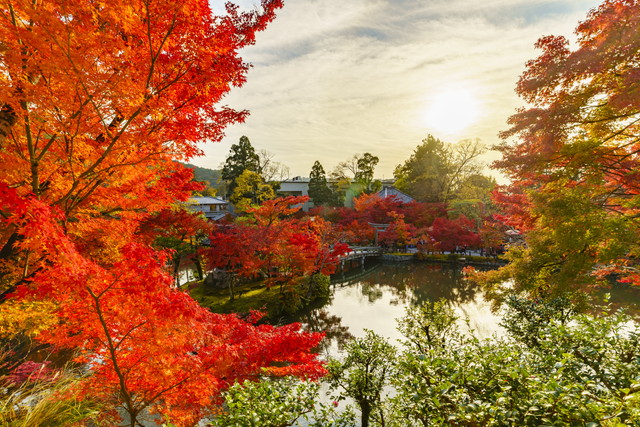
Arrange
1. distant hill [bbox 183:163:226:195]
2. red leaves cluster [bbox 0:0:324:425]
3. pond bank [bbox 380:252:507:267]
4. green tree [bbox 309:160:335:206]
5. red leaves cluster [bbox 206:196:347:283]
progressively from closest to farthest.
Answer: red leaves cluster [bbox 0:0:324:425]
red leaves cluster [bbox 206:196:347:283]
pond bank [bbox 380:252:507:267]
green tree [bbox 309:160:335:206]
distant hill [bbox 183:163:226:195]

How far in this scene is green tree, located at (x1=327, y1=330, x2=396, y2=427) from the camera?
18.0 ft

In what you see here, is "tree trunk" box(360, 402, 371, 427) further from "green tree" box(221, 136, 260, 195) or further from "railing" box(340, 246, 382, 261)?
"green tree" box(221, 136, 260, 195)

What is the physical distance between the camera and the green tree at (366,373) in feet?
18.0

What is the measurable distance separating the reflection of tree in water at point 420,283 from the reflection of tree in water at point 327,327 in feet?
15.4

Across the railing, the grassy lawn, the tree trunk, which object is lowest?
the railing

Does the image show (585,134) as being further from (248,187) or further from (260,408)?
(248,187)

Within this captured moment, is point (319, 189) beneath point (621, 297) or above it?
above

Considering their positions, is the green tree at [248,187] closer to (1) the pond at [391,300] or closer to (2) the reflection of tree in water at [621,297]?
(1) the pond at [391,300]

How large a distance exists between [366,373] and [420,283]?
1707 centimetres

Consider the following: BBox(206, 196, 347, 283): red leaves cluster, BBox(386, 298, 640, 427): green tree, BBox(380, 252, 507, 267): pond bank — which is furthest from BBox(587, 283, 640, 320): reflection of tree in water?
BBox(386, 298, 640, 427): green tree

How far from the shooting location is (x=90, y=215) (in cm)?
663

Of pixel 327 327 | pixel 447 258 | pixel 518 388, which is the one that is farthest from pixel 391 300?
pixel 518 388

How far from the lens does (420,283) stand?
69.5ft

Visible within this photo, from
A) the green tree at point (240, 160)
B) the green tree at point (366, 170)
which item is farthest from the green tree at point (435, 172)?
the green tree at point (240, 160)
